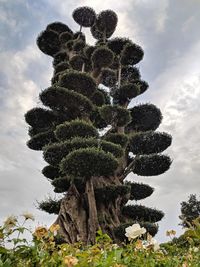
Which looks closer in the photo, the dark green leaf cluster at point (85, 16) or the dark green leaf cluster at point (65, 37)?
the dark green leaf cluster at point (65, 37)

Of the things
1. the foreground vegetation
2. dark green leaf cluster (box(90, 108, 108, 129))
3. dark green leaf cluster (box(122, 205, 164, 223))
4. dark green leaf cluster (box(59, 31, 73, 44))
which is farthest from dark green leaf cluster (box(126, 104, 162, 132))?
the foreground vegetation

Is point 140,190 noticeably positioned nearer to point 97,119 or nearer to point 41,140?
point 97,119

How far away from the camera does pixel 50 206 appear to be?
16.3 meters

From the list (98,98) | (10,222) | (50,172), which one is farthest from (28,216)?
(98,98)

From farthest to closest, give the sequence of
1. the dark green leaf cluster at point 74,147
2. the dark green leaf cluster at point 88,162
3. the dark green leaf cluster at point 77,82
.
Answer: the dark green leaf cluster at point 77,82 → the dark green leaf cluster at point 74,147 → the dark green leaf cluster at point 88,162

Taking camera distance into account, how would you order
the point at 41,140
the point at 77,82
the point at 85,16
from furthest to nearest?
1. the point at 85,16
2. the point at 41,140
3. the point at 77,82

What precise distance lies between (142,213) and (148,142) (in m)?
3.44

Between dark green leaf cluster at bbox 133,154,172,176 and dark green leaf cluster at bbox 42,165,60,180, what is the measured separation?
3.87 meters

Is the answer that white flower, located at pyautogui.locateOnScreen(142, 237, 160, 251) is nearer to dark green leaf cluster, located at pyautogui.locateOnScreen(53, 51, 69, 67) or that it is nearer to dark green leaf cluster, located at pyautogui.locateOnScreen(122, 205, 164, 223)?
dark green leaf cluster, located at pyautogui.locateOnScreen(122, 205, 164, 223)

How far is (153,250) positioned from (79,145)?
425 inches

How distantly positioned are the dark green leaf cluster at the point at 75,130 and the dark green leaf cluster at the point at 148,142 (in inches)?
106

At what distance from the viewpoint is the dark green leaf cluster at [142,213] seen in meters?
16.1

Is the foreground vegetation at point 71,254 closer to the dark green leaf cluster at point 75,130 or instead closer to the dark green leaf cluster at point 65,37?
the dark green leaf cluster at point 75,130

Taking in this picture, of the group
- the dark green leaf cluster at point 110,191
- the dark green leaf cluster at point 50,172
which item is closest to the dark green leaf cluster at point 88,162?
the dark green leaf cluster at point 110,191
